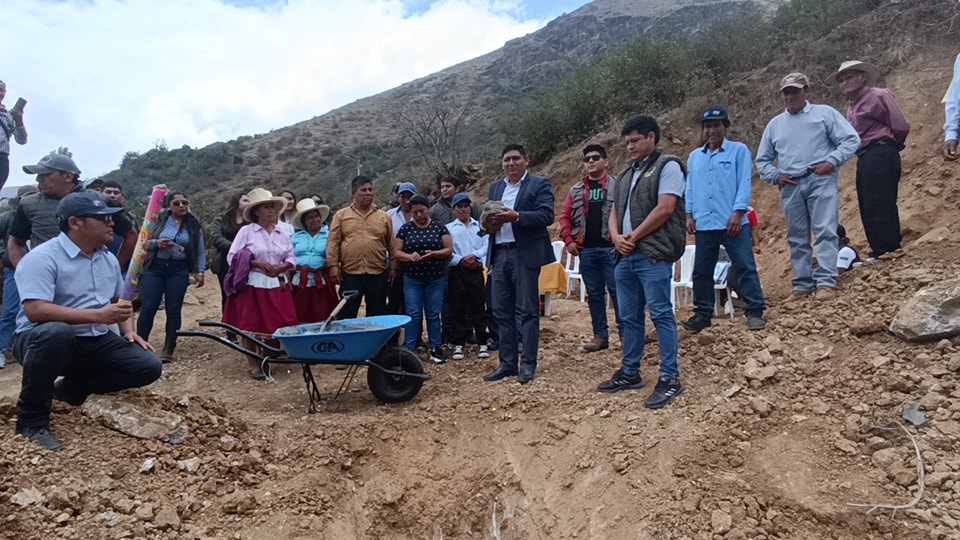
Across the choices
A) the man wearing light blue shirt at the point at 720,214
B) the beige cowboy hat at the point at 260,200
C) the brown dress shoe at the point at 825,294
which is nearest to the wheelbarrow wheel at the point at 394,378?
the beige cowboy hat at the point at 260,200

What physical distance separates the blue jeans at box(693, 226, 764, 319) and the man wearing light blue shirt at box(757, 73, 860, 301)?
42cm

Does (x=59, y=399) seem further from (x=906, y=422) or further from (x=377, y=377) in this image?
(x=906, y=422)

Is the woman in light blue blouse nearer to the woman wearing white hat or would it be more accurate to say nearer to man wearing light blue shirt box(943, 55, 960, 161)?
the woman wearing white hat

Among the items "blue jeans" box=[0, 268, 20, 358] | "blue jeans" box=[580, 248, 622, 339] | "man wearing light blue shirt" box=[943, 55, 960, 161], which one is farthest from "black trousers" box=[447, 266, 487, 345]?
"blue jeans" box=[0, 268, 20, 358]

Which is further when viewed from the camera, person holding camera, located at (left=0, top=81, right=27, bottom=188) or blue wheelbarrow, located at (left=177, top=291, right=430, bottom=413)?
person holding camera, located at (left=0, top=81, right=27, bottom=188)

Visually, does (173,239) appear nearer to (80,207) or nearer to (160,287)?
(160,287)

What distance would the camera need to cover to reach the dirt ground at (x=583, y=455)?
270 cm

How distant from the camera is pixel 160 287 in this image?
5.66 m

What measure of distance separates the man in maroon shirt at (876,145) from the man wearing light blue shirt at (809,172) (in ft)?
1.35

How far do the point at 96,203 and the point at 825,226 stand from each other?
4980 millimetres

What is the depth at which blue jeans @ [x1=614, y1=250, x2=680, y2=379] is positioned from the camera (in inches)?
147

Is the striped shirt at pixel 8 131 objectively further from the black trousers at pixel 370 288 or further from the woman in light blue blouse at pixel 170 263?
the black trousers at pixel 370 288

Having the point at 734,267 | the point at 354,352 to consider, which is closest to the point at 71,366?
the point at 354,352

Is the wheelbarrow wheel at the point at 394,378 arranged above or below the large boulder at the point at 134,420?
below
